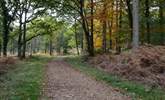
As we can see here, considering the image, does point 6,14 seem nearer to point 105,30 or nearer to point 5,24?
point 5,24

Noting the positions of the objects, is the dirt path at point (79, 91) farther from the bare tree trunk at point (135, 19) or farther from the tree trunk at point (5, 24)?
the tree trunk at point (5, 24)

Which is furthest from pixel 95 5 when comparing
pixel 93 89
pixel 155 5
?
pixel 93 89

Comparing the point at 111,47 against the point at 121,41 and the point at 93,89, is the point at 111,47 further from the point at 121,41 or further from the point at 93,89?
the point at 93,89

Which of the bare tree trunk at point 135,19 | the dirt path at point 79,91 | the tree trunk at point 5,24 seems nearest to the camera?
the dirt path at point 79,91

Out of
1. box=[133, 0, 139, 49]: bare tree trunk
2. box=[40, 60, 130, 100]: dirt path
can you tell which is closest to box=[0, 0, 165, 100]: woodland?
box=[133, 0, 139, 49]: bare tree trunk

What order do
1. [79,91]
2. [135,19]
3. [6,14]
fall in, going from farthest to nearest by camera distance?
[6,14], [135,19], [79,91]

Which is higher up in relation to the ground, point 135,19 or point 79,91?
point 135,19

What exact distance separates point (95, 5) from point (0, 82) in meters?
23.1

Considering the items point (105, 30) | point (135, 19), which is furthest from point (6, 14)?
point (135, 19)

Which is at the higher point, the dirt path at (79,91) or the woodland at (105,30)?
the woodland at (105,30)

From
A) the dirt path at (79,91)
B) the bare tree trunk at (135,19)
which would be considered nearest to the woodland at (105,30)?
the bare tree trunk at (135,19)

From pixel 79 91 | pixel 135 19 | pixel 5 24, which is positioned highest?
pixel 5 24

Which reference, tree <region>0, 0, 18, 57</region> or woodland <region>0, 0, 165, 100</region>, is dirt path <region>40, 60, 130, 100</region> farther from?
tree <region>0, 0, 18, 57</region>

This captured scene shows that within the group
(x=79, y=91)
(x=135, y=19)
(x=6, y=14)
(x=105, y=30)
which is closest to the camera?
(x=79, y=91)
